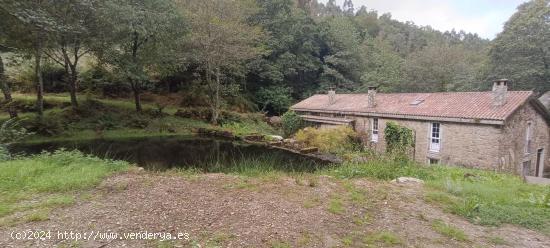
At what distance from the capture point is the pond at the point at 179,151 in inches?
445

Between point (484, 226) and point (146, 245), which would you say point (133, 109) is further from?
point (484, 226)

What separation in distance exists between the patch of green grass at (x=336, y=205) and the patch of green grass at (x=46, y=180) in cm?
418

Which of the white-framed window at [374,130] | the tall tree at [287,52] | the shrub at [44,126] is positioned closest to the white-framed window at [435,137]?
the white-framed window at [374,130]

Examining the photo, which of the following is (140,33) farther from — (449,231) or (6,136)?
(449,231)

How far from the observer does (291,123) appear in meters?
21.1

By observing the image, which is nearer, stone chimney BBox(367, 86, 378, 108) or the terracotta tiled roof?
the terracotta tiled roof

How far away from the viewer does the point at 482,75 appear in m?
22.8

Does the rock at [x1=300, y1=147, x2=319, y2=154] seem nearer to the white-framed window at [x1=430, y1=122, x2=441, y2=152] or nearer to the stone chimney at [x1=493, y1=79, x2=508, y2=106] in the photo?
the white-framed window at [x1=430, y1=122, x2=441, y2=152]

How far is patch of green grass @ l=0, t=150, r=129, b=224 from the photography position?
15.1 ft

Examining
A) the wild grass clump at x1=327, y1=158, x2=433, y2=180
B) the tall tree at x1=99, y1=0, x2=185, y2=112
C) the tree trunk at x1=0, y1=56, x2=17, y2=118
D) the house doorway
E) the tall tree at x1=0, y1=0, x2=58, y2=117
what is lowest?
the house doorway

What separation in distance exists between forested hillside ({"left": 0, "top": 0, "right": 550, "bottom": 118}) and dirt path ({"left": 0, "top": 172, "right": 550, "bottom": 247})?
892cm

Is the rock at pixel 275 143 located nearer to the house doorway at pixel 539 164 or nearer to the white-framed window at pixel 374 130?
the white-framed window at pixel 374 130

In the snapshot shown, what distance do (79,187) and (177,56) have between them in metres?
17.6

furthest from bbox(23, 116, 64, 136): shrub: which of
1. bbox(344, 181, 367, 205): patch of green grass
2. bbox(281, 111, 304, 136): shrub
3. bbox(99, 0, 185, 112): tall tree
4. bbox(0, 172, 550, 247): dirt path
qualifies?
bbox(344, 181, 367, 205): patch of green grass
